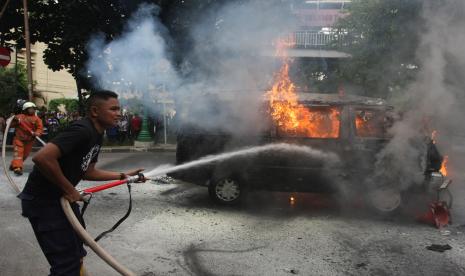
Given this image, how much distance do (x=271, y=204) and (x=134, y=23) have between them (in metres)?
7.43

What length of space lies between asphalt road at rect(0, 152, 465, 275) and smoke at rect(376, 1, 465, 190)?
2.94 ft

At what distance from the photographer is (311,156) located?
6270mm

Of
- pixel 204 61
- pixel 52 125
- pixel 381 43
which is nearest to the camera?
pixel 204 61

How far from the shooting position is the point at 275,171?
6.39m

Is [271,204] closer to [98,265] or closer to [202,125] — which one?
[202,125]

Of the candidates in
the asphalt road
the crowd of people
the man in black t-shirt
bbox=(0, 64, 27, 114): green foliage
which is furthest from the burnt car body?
bbox=(0, 64, 27, 114): green foliage

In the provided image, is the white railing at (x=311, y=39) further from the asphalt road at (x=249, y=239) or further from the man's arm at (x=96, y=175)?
the man's arm at (x=96, y=175)

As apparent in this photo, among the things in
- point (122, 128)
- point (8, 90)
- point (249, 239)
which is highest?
point (8, 90)

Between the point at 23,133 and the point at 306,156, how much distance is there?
637 cm

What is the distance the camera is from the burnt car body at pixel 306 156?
6188 millimetres

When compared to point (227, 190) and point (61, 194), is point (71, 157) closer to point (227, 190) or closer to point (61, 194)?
point (61, 194)

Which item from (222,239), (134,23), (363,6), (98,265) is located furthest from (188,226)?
(363,6)

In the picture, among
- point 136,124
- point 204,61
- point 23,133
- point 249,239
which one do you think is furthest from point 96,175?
point 136,124

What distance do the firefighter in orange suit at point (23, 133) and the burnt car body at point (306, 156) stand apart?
13.9 ft
